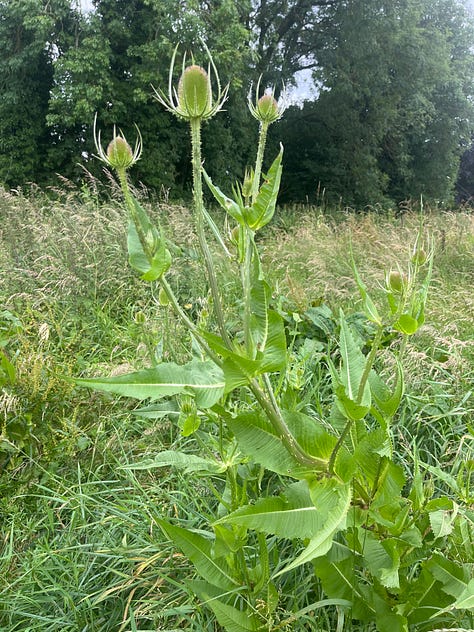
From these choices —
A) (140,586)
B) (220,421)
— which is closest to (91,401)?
(140,586)

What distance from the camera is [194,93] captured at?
2.52 ft

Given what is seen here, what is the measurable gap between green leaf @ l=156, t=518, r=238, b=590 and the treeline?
8.98 m

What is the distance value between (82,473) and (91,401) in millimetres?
391

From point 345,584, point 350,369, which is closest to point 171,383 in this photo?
point 350,369

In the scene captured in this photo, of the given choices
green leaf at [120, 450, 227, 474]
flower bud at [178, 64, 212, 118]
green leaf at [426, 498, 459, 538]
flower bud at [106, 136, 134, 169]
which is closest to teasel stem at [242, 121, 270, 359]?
flower bud at [178, 64, 212, 118]

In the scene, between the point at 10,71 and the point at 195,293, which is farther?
the point at 10,71

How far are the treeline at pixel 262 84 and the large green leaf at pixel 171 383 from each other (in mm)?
9013

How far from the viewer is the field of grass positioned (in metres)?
1.36

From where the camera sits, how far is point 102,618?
135cm

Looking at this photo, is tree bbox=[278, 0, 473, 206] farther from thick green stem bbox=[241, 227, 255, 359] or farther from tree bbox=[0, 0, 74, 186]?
thick green stem bbox=[241, 227, 255, 359]

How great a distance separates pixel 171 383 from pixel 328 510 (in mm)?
316

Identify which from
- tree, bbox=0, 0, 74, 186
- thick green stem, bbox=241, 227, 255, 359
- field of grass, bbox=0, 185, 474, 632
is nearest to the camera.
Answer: thick green stem, bbox=241, 227, 255, 359

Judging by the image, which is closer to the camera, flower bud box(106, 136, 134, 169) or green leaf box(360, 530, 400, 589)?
flower bud box(106, 136, 134, 169)

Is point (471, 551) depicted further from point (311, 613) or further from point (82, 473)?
point (82, 473)
